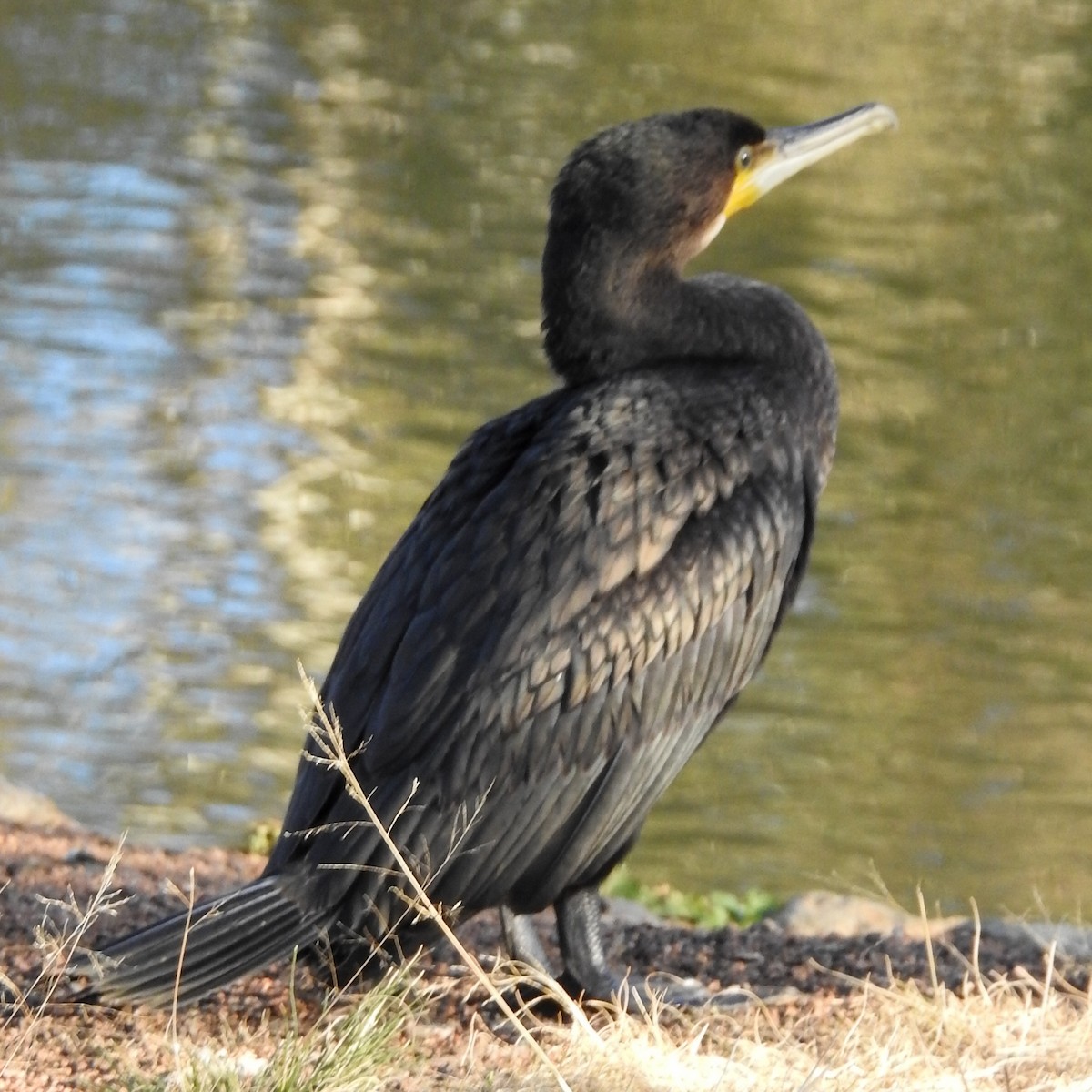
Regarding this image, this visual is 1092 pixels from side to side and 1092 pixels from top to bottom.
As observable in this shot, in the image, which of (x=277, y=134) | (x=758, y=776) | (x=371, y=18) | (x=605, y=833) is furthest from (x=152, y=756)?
(x=371, y=18)

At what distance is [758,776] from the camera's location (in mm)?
7340

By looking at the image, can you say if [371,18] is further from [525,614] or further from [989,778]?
[525,614]

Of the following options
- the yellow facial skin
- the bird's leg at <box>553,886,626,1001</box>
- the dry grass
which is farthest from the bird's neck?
the dry grass

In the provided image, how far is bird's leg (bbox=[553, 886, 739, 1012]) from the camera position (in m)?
4.32

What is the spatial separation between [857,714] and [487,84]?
415 inches

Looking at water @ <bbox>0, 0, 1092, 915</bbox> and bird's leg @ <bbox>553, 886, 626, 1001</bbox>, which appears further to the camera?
water @ <bbox>0, 0, 1092, 915</bbox>

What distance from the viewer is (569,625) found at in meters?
4.08

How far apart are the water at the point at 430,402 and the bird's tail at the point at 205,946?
2175 mm

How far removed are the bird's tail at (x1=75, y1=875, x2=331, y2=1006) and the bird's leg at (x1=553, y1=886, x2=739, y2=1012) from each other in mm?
552

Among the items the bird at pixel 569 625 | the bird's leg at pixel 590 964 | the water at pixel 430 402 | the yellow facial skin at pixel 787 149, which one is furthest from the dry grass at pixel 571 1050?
the yellow facial skin at pixel 787 149

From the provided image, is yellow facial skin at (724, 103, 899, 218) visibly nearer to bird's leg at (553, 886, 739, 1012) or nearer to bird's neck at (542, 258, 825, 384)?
bird's neck at (542, 258, 825, 384)

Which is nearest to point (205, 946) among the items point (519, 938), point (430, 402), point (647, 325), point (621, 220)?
point (519, 938)

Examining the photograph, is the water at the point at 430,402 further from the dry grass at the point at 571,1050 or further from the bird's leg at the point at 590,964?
the dry grass at the point at 571,1050

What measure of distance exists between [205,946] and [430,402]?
6248 millimetres
